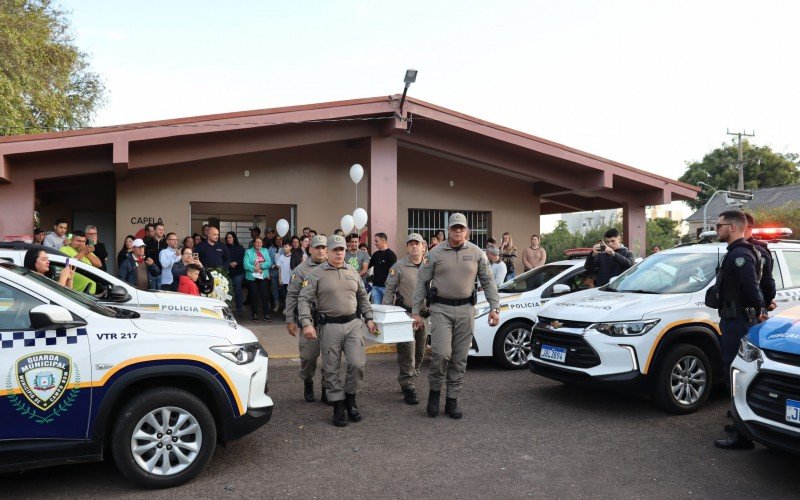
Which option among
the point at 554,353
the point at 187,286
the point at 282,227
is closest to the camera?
the point at 554,353

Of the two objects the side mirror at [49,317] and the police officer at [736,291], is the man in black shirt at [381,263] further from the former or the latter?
the side mirror at [49,317]

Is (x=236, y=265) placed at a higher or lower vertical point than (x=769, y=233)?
lower

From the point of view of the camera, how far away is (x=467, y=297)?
597 cm

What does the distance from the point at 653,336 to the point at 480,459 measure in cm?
218

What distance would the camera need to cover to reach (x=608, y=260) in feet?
27.7

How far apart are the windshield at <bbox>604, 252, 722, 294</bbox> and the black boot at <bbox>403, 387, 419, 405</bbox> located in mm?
2557

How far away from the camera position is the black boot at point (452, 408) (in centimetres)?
573

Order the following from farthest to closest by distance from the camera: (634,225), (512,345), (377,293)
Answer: (634,225)
(377,293)
(512,345)

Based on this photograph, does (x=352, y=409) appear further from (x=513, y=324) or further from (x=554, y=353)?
(x=513, y=324)

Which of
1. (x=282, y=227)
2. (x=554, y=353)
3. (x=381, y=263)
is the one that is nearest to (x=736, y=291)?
(x=554, y=353)

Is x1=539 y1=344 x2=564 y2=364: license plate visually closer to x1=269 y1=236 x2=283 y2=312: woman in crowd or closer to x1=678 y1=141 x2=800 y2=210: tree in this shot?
x1=269 y1=236 x2=283 y2=312: woman in crowd

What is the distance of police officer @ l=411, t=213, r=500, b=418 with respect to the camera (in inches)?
232

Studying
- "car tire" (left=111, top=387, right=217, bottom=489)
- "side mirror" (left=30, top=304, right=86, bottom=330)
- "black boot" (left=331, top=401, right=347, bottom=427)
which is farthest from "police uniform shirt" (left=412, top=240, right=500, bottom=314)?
"side mirror" (left=30, top=304, right=86, bottom=330)

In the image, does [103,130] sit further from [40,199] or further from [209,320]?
[209,320]
